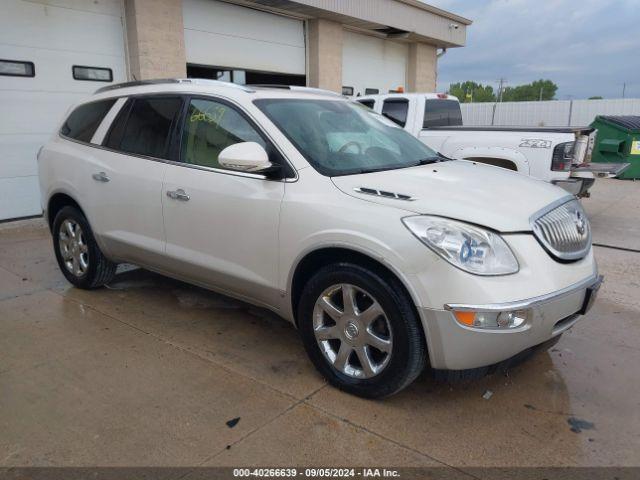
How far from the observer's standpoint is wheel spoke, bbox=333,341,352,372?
10.1ft

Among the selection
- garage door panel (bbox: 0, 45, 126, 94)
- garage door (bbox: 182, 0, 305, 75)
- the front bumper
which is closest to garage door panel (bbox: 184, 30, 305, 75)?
garage door (bbox: 182, 0, 305, 75)

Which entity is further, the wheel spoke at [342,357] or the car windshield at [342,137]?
the car windshield at [342,137]

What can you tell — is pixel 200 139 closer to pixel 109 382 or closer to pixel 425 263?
pixel 109 382

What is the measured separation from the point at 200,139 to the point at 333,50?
31.9 feet

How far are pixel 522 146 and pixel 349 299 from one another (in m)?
5.14

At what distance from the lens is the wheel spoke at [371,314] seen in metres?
2.87

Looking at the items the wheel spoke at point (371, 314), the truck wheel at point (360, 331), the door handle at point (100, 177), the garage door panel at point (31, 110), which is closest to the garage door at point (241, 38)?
the garage door panel at point (31, 110)

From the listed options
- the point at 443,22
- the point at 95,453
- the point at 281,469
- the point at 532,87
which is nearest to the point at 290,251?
the point at 281,469

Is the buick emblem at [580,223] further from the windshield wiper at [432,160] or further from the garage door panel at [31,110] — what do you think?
the garage door panel at [31,110]

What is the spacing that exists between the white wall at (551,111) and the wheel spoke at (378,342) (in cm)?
1950

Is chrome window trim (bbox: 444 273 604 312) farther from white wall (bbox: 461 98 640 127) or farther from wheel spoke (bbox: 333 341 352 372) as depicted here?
white wall (bbox: 461 98 640 127)

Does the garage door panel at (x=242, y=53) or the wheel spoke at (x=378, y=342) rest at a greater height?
the garage door panel at (x=242, y=53)

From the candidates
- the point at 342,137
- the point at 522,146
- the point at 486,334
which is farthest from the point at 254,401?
the point at 522,146

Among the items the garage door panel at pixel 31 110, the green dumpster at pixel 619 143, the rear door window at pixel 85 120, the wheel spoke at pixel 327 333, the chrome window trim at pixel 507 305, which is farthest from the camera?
the green dumpster at pixel 619 143
